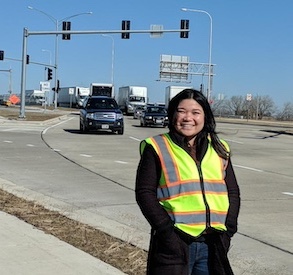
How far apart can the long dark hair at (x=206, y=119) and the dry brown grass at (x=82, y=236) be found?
2146mm

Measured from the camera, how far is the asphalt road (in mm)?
6090

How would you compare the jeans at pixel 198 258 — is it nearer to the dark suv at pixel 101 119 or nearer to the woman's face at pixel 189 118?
the woman's face at pixel 189 118

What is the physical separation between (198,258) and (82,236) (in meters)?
3.38

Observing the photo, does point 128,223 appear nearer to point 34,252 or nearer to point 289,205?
point 34,252

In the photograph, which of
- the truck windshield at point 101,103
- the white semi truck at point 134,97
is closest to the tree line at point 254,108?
the white semi truck at point 134,97

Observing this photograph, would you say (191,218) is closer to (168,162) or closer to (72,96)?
(168,162)

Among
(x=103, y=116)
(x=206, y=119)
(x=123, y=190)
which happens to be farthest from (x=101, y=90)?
(x=206, y=119)

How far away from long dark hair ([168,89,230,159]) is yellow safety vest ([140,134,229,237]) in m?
0.14

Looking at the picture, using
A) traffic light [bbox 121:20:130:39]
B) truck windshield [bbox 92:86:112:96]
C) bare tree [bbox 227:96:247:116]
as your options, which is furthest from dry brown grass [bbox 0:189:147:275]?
bare tree [bbox 227:96:247:116]

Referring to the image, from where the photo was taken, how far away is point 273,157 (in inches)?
703

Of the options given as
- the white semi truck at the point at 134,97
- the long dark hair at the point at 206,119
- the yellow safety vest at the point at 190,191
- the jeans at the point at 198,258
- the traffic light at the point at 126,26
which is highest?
the traffic light at the point at 126,26

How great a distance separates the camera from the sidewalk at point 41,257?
4.79 m

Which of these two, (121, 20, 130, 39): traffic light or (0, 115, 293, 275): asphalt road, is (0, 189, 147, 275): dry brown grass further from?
(121, 20, 130, 39): traffic light

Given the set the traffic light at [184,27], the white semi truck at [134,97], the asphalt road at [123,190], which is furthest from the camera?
the white semi truck at [134,97]
